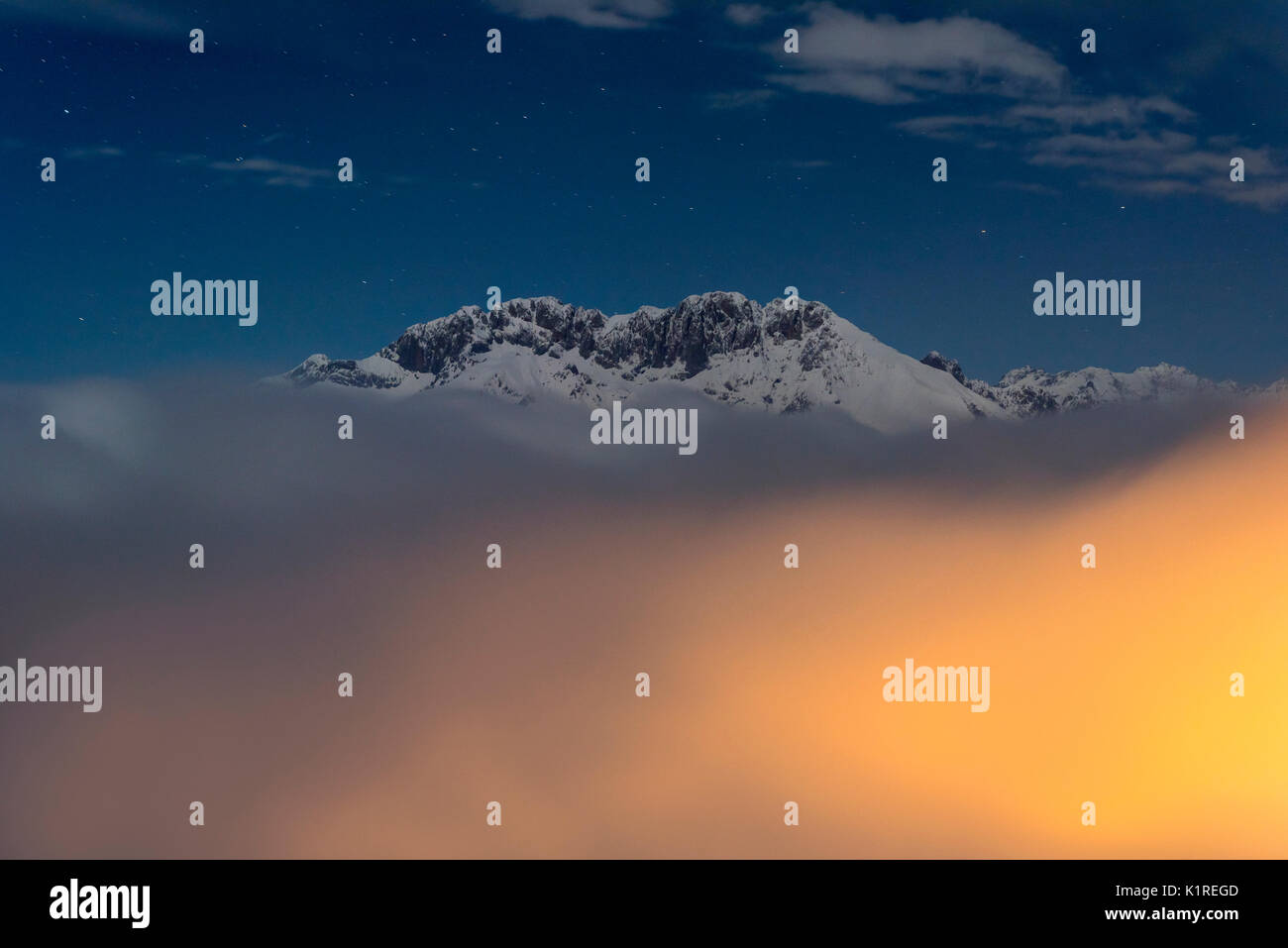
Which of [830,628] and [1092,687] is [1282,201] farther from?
[830,628]

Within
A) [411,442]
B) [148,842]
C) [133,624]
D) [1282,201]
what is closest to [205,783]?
[148,842]

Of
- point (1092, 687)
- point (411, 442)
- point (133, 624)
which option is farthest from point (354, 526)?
point (1092, 687)

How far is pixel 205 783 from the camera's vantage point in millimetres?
5672

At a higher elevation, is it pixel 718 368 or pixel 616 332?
pixel 616 332

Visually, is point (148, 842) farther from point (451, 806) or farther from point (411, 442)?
point (411, 442)

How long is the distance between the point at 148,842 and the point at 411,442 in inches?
102

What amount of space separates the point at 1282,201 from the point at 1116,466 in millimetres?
1701

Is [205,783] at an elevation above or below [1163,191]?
below

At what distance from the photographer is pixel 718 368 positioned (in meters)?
5.69

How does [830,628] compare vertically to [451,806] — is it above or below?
above

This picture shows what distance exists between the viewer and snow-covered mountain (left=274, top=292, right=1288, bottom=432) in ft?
18.7

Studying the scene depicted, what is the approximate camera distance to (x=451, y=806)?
5652 millimetres

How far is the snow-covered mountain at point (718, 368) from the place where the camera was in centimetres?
569
